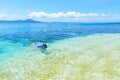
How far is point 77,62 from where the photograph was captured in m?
15.3

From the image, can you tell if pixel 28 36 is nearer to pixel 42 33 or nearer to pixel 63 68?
pixel 42 33

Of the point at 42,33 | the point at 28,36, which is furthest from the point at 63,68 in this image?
the point at 42,33

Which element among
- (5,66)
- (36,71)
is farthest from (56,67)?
(5,66)

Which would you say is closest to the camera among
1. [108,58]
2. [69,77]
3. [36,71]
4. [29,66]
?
[69,77]

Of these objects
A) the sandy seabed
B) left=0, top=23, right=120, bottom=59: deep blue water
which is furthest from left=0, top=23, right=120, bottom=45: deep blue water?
the sandy seabed

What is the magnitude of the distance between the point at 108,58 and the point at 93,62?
2.01 meters

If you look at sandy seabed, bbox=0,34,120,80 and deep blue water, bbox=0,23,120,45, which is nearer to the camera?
sandy seabed, bbox=0,34,120,80

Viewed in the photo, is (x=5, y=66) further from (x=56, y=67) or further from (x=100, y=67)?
(x=100, y=67)

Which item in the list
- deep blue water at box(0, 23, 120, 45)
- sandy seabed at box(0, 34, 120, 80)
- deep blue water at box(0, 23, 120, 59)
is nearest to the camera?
sandy seabed at box(0, 34, 120, 80)

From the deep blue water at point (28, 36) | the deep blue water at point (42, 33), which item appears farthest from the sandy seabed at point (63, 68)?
the deep blue water at point (42, 33)

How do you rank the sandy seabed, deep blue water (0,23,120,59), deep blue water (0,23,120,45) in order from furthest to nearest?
1. deep blue water (0,23,120,45)
2. deep blue water (0,23,120,59)
3. the sandy seabed

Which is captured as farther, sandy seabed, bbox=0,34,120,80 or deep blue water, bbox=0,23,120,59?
deep blue water, bbox=0,23,120,59

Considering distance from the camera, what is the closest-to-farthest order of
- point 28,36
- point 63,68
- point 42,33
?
1. point 63,68
2. point 28,36
3. point 42,33

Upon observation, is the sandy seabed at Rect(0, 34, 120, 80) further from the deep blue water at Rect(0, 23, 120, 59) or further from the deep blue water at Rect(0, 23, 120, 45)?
the deep blue water at Rect(0, 23, 120, 45)
